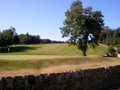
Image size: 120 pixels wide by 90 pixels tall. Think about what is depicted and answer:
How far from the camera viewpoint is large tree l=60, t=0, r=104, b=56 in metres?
60.2

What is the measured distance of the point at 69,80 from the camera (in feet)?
46.3

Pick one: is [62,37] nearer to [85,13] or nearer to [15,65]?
[85,13]

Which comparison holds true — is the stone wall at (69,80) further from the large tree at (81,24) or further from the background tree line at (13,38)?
the background tree line at (13,38)

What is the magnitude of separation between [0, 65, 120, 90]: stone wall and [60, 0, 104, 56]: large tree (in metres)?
40.5

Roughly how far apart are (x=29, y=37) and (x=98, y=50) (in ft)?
157

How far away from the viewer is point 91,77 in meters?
16.2

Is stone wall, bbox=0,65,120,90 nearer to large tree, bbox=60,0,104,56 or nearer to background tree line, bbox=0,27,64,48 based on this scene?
large tree, bbox=60,0,104,56

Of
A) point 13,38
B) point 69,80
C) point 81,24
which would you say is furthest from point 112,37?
point 69,80

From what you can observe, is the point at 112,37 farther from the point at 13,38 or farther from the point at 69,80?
the point at 69,80

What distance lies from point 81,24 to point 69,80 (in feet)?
151

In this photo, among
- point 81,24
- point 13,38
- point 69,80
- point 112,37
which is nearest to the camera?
point 69,80

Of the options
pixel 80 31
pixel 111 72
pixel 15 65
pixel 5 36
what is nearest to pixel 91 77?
pixel 111 72

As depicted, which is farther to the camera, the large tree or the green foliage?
the green foliage

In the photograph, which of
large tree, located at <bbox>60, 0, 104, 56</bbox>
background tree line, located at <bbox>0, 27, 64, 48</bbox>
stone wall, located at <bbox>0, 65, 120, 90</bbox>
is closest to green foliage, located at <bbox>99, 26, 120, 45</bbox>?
background tree line, located at <bbox>0, 27, 64, 48</bbox>
